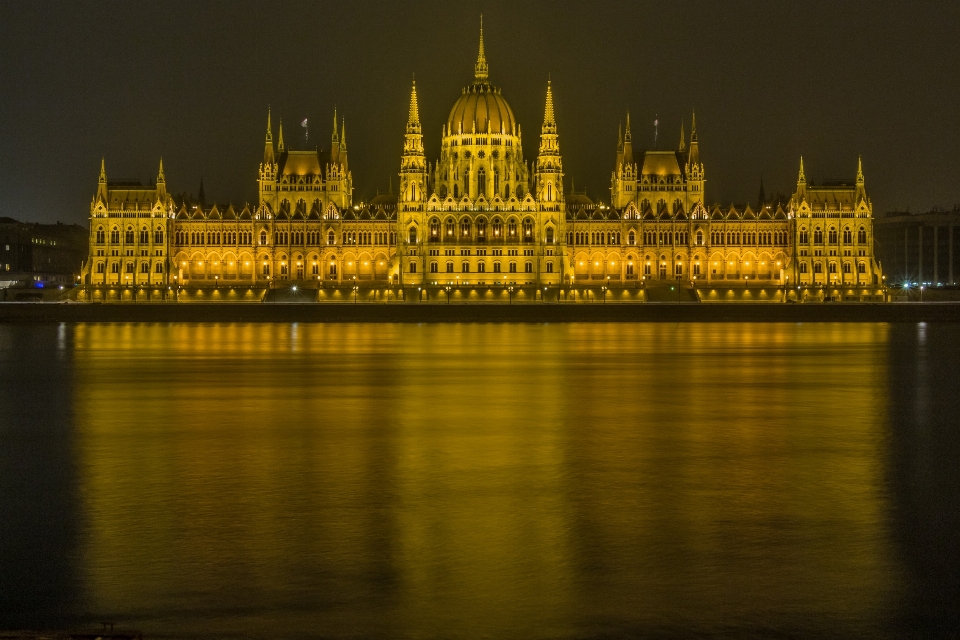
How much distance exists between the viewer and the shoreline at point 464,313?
230 feet

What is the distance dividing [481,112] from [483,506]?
10581 cm

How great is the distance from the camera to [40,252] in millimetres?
153125

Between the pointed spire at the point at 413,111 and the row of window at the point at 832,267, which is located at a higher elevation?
the pointed spire at the point at 413,111

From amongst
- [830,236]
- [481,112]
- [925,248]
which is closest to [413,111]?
[481,112]

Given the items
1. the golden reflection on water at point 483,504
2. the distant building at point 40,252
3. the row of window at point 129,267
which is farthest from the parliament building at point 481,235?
the golden reflection on water at point 483,504

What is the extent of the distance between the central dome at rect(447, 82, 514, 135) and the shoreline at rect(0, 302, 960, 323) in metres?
46.3

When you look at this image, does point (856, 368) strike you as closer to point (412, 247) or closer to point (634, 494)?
point (634, 494)

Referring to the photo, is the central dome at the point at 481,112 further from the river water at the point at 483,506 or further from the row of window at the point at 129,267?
the river water at the point at 483,506

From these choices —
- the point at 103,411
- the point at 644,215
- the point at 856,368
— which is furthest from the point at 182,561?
the point at 644,215

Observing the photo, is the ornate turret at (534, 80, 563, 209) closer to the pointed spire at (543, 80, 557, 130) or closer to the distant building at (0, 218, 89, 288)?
the pointed spire at (543, 80, 557, 130)

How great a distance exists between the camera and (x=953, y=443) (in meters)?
19.2

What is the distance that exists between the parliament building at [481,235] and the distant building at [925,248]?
1848 inches

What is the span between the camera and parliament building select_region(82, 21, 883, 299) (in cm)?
11119

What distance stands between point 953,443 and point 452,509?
32.5ft
